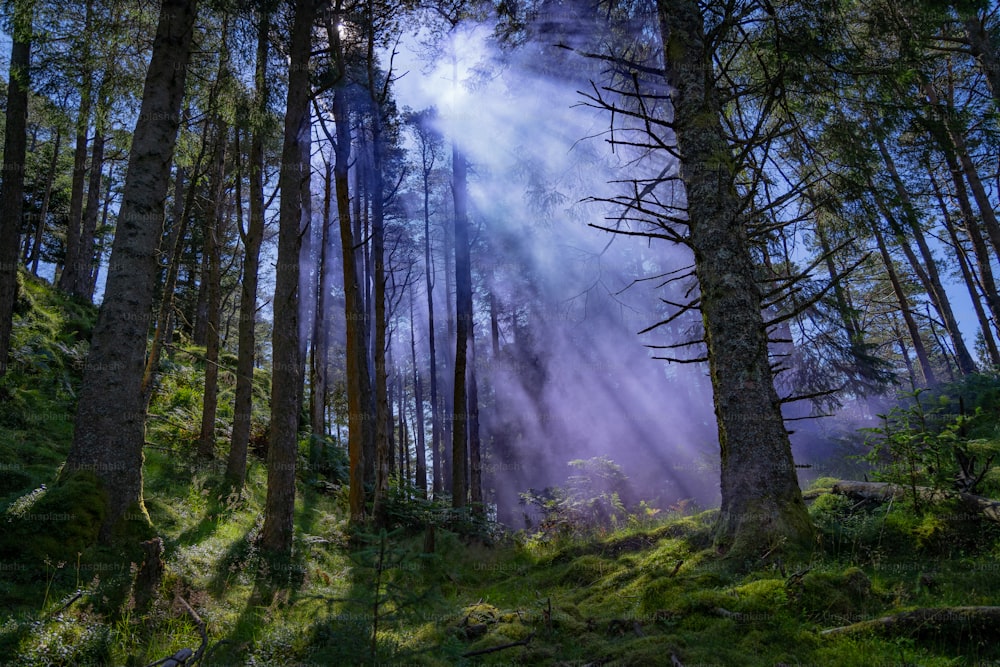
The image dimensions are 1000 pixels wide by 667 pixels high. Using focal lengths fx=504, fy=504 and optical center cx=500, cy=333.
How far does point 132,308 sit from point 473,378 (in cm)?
1224

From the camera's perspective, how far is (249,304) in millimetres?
9383

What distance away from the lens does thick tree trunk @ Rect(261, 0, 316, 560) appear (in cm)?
679

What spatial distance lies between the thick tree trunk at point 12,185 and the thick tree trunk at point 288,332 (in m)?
4.20

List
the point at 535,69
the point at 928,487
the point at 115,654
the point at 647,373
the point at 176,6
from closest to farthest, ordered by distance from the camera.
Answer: the point at 115,654 → the point at 928,487 → the point at 176,6 → the point at 535,69 → the point at 647,373

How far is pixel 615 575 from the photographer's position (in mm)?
4734

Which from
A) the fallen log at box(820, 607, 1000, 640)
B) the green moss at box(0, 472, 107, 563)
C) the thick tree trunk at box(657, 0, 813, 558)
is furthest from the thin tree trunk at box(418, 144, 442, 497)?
the fallen log at box(820, 607, 1000, 640)

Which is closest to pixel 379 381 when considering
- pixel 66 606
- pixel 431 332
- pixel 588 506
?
pixel 588 506

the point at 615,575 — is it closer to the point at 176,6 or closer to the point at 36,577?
the point at 36,577

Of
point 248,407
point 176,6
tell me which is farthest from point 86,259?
point 176,6

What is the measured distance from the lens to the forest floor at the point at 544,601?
2750 millimetres

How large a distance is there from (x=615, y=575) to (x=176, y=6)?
778 cm

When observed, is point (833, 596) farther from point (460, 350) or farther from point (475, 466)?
point (475, 466)

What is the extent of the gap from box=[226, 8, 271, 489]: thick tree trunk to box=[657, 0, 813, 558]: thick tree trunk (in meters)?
7.24

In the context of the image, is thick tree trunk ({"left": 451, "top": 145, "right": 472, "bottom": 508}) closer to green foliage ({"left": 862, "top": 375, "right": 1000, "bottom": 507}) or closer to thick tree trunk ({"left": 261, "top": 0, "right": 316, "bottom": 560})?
thick tree trunk ({"left": 261, "top": 0, "right": 316, "bottom": 560})
